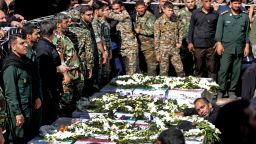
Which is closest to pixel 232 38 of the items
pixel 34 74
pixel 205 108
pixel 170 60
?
pixel 170 60

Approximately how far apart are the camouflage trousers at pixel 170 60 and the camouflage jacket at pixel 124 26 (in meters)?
0.76

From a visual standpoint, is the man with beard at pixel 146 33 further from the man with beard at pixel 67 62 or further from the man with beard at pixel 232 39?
the man with beard at pixel 67 62

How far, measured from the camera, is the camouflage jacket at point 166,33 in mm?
13633

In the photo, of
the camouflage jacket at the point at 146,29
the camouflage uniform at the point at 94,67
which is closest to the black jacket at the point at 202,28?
the camouflage jacket at the point at 146,29

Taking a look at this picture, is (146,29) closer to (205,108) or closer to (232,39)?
(232,39)

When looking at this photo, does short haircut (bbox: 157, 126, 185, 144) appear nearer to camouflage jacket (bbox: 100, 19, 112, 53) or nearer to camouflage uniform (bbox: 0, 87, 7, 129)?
camouflage uniform (bbox: 0, 87, 7, 129)

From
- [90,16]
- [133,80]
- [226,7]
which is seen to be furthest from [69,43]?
[226,7]

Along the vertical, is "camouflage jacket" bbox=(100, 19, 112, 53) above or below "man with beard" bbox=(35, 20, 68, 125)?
above

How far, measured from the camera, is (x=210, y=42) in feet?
44.3

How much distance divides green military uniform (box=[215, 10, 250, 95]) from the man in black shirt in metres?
0.22

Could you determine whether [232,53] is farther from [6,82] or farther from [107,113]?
[6,82]

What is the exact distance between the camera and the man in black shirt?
43.9 ft

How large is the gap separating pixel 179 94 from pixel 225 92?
8.38 feet

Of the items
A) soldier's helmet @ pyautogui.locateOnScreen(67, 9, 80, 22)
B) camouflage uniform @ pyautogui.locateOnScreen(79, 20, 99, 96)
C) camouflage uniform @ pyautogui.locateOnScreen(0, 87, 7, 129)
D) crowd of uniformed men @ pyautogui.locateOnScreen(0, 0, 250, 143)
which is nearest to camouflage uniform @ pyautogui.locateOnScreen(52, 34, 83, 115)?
crowd of uniformed men @ pyautogui.locateOnScreen(0, 0, 250, 143)
